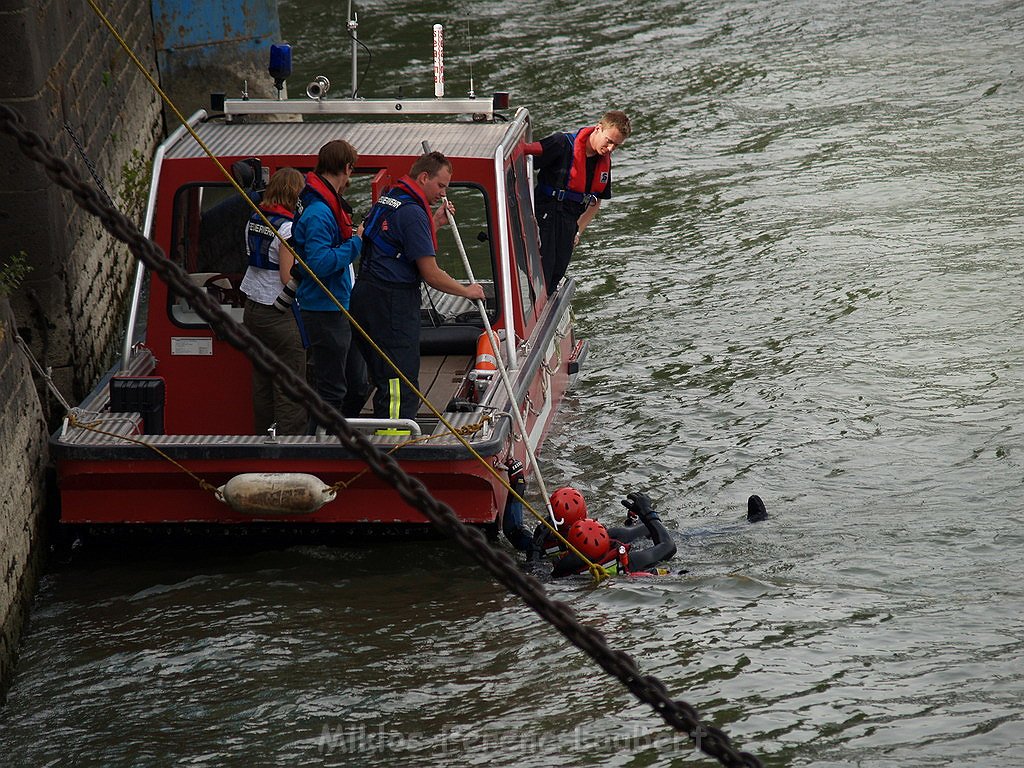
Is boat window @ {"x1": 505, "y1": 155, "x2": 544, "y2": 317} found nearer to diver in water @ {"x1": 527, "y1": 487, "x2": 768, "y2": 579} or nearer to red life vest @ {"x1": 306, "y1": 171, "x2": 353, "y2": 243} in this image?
red life vest @ {"x1": 306, "y1": 171, "x2": 353, "y2": 243}

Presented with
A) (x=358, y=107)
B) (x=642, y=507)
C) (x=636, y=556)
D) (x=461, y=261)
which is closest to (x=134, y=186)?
Answer: (x=461, y=261)

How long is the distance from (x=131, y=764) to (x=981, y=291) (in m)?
8.32

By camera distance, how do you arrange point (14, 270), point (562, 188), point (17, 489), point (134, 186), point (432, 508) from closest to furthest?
1. point (432, 508)
2. point (17, 489)
3. point (14, 270)
4. point (562, 188)
5. point (134, 186)

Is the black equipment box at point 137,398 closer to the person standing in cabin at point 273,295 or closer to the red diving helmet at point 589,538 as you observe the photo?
the person standing in cabin at point 273,295

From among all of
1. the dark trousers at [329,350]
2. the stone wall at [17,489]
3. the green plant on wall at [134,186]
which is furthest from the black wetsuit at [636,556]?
the green plant on wall at [134,186]

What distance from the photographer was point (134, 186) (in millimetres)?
12680

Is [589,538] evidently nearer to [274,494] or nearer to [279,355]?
[274,494]

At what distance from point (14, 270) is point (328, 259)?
1.85 metres

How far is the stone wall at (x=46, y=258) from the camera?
732 cm

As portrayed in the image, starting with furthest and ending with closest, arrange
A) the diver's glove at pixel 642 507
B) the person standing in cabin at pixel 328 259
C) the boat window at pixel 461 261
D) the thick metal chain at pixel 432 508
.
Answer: the boat window at pixel 461 261 < the diver's glove at pixel 642 507 < the person standing in cabin at pixel 328 259 < the thick metal chain at pixel 432 508

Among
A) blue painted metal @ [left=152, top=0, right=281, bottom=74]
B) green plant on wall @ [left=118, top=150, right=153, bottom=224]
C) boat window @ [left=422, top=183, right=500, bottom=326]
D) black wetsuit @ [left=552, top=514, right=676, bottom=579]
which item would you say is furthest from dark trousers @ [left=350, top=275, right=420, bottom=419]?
blue painted metal @ [left=152, top=0, right=281, bottom=74]

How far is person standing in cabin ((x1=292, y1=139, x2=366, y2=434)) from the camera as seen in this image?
7.70 metres

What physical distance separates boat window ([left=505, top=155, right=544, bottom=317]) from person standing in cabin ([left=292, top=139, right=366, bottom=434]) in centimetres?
116

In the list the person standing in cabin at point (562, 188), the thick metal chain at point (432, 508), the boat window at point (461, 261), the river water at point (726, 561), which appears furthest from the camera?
Result: the person standing in cabin at point (562, 188)
